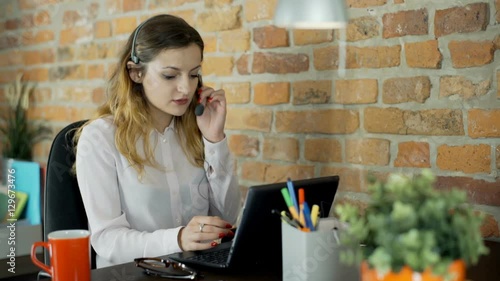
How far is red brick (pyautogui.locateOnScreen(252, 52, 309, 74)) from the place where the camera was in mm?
2164

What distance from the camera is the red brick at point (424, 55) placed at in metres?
1.82

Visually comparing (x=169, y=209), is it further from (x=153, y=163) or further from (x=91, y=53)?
(x=91, y=53)

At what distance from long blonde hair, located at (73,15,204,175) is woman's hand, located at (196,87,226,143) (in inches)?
2.4

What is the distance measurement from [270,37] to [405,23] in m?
0.53

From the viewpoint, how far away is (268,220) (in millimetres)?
1462

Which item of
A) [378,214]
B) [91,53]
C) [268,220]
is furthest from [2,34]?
[378,214]

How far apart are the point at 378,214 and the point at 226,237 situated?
805mm

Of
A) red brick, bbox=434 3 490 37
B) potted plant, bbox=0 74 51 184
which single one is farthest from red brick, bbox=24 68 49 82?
red brick, bbox=434 3 490 37

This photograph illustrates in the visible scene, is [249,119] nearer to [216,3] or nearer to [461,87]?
[216,3]

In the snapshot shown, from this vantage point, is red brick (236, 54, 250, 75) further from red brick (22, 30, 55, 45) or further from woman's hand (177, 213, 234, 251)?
red brick (22, 30, 55, 45)

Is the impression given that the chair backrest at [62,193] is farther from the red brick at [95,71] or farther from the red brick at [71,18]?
the red brick at [71,18]

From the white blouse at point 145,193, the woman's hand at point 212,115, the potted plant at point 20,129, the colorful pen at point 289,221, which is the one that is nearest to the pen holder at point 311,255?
the colorful pen at point 289,221

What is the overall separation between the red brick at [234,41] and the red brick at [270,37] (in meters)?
0.04

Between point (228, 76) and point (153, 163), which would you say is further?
point (228, 76)
